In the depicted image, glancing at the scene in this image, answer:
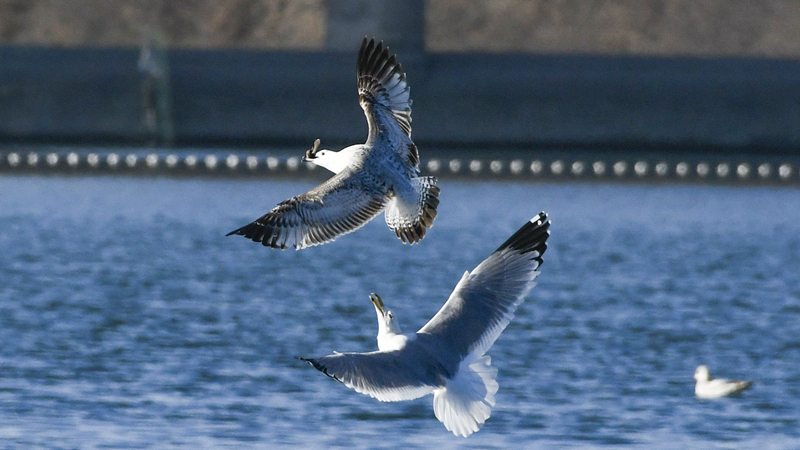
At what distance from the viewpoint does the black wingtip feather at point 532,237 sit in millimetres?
12336

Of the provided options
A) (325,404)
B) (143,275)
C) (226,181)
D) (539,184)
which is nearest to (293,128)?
(226,181)

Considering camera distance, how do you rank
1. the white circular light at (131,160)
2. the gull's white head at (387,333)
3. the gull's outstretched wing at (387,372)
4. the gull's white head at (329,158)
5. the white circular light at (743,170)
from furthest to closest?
the white circular light at (131,160) → the white circular light at (743,170) → the gull's white head at (329,158) → the gull's white head at (387,333) → the gull's outstretched wing at (387,372)

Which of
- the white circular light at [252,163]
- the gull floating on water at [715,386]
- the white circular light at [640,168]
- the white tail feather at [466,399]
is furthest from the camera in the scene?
the white circular light at [252,163]

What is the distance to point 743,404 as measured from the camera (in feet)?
57.3

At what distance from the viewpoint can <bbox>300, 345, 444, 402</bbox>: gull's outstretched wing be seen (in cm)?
1115

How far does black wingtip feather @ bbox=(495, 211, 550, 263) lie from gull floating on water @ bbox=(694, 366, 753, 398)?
557 cm

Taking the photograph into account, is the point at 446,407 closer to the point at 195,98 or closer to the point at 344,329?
the point at 344,329

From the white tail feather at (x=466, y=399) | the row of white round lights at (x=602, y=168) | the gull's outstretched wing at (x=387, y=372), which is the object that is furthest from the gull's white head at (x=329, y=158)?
the row of white round lights at (x=602, y=168)

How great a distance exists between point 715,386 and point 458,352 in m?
6.19

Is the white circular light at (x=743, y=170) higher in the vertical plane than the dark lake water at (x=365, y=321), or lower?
higher

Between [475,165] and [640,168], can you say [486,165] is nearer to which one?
[475,165]

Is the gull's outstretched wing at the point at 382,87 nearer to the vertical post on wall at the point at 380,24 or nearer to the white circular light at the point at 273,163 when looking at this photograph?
the vertical post on wall at the point at 380,24

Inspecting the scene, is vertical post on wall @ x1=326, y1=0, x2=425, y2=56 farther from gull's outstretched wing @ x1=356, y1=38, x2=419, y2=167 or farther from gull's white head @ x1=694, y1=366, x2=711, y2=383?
gull's outstretched wing @ x1=356, y1=38, x2=419, y2=167

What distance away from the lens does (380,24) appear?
153 feet
